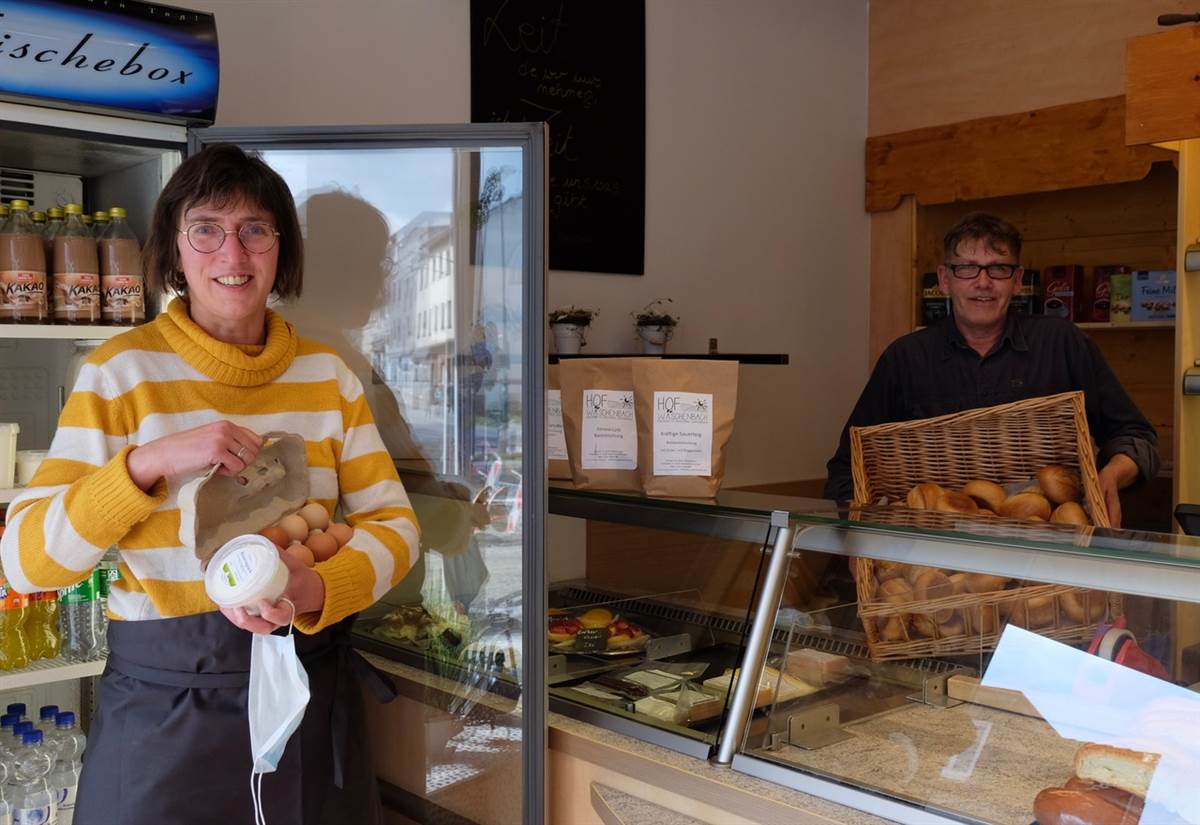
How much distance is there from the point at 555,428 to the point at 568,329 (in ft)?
4.64

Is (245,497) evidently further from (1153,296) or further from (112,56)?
(1153,296)

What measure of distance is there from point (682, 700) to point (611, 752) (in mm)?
160

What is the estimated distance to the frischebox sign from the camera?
2020mm

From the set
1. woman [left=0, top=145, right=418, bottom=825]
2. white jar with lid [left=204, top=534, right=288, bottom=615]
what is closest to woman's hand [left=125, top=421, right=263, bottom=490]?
woman [left=0, top=145, right=418, bottom=825]

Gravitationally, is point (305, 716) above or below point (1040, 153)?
below

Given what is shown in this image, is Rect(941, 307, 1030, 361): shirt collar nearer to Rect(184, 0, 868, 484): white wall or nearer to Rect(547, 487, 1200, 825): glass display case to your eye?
Rect(184, 0, 868, 484): white wall

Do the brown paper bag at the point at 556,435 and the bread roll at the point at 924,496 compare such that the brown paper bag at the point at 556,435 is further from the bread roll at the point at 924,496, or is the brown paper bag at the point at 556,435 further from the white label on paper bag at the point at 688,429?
the bread roll at the point at 924,496

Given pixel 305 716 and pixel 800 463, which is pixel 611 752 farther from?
pixel 800 463

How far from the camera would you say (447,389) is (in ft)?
7.73

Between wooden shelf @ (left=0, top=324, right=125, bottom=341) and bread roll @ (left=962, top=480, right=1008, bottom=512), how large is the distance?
1601 mm

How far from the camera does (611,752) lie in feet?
6.37

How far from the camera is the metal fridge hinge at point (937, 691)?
1.75 m

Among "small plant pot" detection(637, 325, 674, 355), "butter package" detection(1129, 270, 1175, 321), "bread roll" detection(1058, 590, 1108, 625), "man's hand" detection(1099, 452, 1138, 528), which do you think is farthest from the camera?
"butter package" detection(1129, 270, 1175, 321)

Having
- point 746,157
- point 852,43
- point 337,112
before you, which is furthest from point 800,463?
point 337,112
